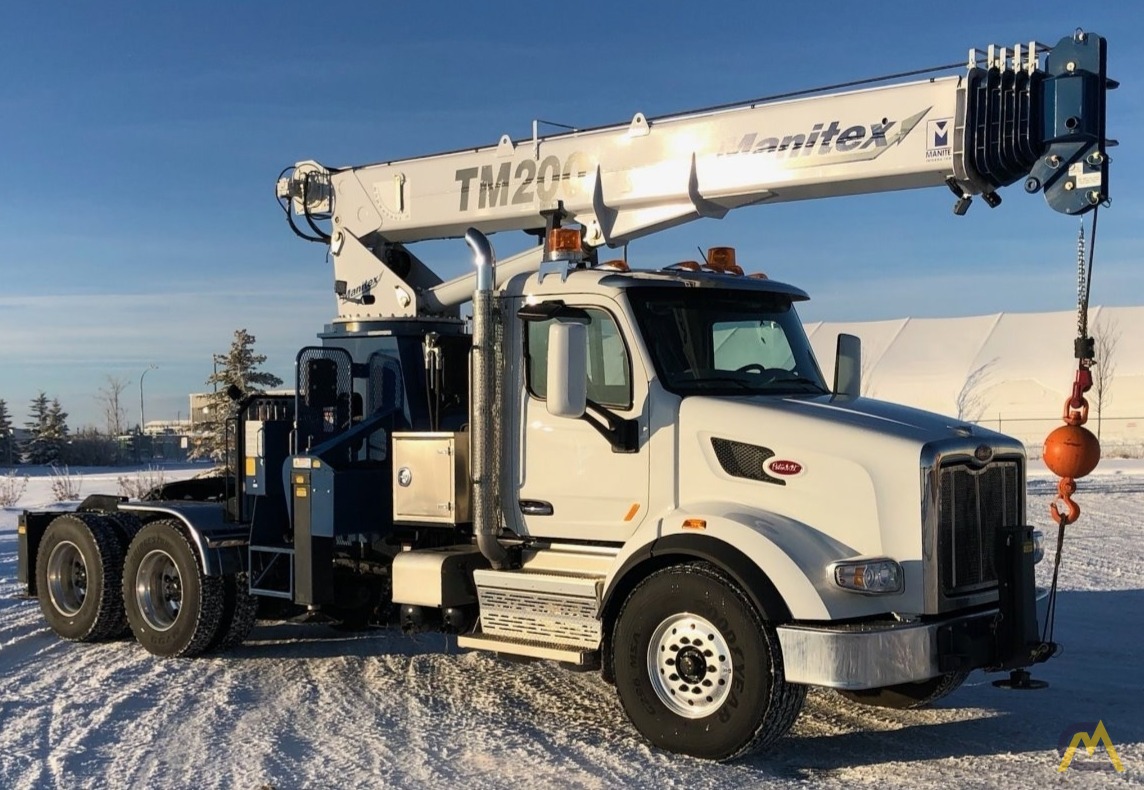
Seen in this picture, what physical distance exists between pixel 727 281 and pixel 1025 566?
2.56 metres

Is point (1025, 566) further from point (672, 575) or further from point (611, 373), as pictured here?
point (611, 373)

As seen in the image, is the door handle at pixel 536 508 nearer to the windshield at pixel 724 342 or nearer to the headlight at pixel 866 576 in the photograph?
the windshield at pixel 724 342

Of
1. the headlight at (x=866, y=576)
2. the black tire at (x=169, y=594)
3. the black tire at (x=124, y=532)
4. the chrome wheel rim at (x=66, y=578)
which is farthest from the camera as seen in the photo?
the chrome wheel rim at (x=66, y=578)

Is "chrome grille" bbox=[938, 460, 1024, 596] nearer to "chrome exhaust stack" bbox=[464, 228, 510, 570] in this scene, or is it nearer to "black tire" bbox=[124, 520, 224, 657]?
"chrome exhaust stack" bbox=[464, 228, 510, 570]

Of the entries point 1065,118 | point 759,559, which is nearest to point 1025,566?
point 759,559

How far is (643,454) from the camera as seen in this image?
7.11m

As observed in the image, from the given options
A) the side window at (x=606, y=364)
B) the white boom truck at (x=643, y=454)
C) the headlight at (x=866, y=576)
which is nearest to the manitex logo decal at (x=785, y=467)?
the white boom truck at (x=643, y=454)

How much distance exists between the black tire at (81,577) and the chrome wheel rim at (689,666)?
5548mm

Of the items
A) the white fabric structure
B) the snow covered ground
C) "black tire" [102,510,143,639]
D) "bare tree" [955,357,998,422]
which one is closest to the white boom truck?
"black tire" [102,510,143,639]

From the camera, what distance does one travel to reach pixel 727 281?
777 centimetres

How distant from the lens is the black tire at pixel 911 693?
730 cm

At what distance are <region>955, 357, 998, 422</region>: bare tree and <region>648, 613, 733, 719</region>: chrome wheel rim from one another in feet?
171

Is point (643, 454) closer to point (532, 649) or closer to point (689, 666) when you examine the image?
point (689, 666)

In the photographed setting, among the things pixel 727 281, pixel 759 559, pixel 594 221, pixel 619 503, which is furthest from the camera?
pixel 594 221
